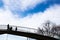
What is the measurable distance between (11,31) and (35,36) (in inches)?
154

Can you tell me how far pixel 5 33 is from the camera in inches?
947

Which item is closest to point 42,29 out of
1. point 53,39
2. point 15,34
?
point 53,39

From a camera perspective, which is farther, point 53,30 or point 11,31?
point 53,30

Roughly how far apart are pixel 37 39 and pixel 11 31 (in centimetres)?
453

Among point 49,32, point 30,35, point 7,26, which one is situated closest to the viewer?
point 7,26

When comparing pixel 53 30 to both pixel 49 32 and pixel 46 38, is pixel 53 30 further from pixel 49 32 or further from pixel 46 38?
pixel 46 38

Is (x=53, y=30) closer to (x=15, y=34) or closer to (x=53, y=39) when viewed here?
(x=53, y=39)

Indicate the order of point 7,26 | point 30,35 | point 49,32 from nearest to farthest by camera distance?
1. point 7,26
2. point 30,35
3. point 49,32

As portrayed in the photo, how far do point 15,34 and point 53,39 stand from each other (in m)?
6.21

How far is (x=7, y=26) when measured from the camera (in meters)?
23.4

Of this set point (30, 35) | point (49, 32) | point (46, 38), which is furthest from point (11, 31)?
point (49, 32)

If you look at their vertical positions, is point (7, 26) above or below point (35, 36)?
above

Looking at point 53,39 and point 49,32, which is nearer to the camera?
point 53,39

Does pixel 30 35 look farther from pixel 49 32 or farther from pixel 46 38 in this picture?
pixel 49 32
